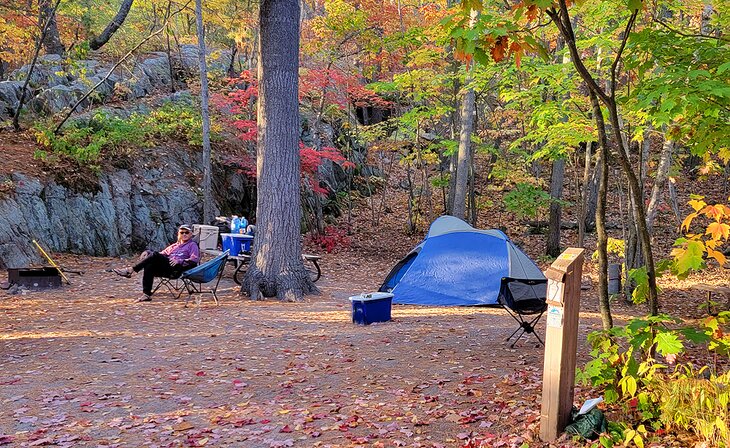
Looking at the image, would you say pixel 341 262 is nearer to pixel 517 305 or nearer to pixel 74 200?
pixel 74 200

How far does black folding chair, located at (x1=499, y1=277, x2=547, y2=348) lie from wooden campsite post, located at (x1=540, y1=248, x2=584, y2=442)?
2.35m

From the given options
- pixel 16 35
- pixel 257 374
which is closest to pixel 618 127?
pixel 257 374

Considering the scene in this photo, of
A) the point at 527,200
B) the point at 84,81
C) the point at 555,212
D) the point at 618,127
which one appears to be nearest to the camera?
the point at 618,127

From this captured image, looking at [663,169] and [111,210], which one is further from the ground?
[663,169]

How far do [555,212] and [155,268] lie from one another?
29.5ft

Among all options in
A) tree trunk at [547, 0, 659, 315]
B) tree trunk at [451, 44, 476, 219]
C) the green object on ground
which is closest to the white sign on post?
the green object on ground

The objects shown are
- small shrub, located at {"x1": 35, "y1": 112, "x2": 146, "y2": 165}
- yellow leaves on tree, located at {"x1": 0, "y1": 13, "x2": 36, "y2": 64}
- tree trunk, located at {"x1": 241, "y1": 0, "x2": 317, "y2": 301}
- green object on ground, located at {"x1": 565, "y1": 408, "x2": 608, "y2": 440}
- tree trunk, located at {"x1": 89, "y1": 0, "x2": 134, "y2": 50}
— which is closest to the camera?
green object on ground, located at {"x1": 565, "y1": 408, "x2": 608, "y2": 440}

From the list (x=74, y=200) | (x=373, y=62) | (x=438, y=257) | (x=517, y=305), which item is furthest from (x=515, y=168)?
(x=74, y=200)

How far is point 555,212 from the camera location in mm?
12617

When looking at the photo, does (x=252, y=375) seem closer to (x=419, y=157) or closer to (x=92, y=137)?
(x=92, y=137)

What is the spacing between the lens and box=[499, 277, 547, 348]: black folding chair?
18.0ft

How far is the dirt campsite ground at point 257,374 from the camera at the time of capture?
3.43 metres

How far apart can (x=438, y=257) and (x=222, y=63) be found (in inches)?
554

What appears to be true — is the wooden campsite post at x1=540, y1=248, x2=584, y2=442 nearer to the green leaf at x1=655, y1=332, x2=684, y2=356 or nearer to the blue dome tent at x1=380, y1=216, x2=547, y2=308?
the green leaf at x1=655, y1=332, x2=684, y2=356
